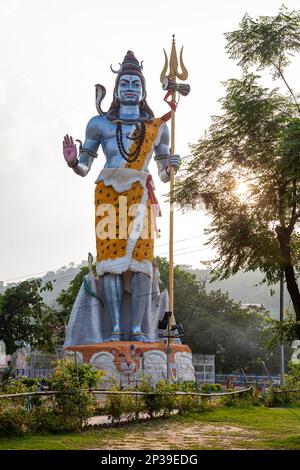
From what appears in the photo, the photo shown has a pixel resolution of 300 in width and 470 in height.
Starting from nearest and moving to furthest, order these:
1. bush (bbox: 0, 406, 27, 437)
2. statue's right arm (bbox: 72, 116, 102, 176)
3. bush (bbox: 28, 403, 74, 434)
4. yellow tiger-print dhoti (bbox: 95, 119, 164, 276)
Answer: bush (bbox: 0, 406, 27, 437) < bush (bbox: 28, 403, 74, 434) < yellow tiger-print dhoti (bbox: 95, 119, 164, 276) < statue's right arm (bbox: 72, 116, 102, 176)

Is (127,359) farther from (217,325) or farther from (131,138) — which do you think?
(217,325)

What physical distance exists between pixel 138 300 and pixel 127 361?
2685 mm

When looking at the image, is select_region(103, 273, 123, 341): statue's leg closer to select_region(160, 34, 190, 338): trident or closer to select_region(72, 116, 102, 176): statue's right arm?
select_region(160, 34, 190, 338): trident

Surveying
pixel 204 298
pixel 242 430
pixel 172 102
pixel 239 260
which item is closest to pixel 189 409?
pixel 242 430

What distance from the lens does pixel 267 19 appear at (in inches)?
517

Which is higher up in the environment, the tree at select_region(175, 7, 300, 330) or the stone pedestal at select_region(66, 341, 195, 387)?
the tree at select_region(175, 7, 300, 330)

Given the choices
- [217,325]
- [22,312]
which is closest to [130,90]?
[22,312]

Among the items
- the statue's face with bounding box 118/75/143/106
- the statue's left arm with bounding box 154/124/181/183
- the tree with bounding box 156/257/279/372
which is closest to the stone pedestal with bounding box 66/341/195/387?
the statue's left arm with bounding box 154/124/181/183

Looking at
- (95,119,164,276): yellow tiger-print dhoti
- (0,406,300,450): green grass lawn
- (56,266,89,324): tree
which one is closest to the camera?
(0,406,300,450): green grass lawn

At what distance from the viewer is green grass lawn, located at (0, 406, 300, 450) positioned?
10.4 m

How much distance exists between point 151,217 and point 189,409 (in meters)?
11.9

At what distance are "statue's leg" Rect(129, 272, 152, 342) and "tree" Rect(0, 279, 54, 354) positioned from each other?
4.25 m

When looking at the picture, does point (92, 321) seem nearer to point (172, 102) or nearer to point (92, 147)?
point (92, 147)

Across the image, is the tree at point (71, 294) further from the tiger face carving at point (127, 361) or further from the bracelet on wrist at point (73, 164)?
the tiger face carving at point (127, 361)
